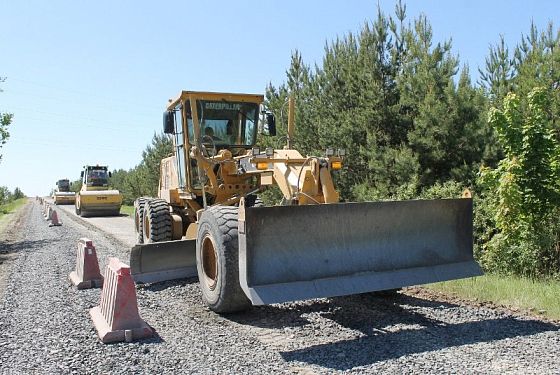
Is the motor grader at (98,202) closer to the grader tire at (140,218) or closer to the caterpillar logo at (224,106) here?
the grader tire at (140,218)

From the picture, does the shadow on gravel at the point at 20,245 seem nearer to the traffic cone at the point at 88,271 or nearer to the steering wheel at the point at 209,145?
the traffic cone at the point at 88,271

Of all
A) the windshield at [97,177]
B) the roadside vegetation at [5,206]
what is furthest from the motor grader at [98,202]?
the roadside vegetation at [5,206]

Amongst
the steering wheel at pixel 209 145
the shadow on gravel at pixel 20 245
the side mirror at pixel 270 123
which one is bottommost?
the shadow on gravel at pixel 20 245

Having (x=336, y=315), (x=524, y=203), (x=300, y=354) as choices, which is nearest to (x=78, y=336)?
(x=300, y=354)

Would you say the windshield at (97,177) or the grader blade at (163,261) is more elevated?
the windshield at (97,177)

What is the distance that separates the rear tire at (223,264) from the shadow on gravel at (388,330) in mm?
281

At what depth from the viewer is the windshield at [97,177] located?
1157 inches

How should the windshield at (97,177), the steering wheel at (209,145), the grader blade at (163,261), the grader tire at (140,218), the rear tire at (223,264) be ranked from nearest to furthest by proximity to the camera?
the rear tire at (223,264) → the grader blade at (163,261) → the steering wheel at (209,145) → the grader tire at (140,218) → the windshield at (97,177)

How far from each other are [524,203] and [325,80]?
31.5 feet

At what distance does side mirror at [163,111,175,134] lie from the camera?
8734mm

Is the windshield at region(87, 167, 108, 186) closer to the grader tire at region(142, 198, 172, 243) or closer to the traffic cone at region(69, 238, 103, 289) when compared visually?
the grader tire at region(142, 198, 172, 243)

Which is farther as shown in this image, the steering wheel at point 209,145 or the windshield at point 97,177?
the windshield at point 97,177

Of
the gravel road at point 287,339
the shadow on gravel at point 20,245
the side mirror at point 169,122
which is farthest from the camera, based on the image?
the shadow on gravel at point 20,245

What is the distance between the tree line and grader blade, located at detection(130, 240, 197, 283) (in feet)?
11.0
